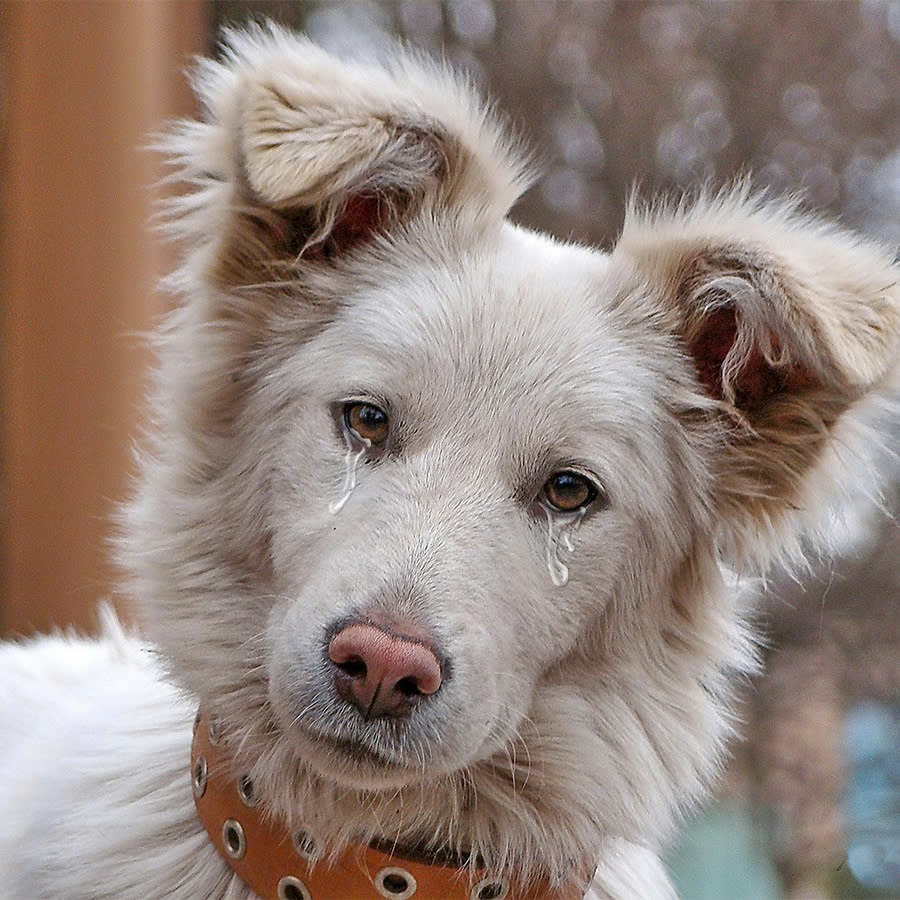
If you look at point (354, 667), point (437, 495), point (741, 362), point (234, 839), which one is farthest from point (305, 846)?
point (741, 362)

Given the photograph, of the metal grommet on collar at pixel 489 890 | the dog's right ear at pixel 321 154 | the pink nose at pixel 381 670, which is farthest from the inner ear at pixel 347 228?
the metal grommet on collar at pixel 489 890

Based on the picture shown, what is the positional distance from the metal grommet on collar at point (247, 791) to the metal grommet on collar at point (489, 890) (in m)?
0.42

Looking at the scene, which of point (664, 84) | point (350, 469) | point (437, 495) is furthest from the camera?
point (664, 84)

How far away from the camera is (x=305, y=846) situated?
2.13 m

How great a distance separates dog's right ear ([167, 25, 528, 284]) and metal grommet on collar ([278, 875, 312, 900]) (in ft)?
3.72

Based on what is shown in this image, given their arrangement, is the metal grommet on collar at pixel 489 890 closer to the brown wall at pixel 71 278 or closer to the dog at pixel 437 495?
the dog at pixel 437 495

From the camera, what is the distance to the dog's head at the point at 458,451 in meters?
2.02

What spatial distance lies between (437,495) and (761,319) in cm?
67

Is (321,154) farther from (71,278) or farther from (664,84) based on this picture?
(664,84)

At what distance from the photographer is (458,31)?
16.3 ft

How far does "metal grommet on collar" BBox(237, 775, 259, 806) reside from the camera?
2.18m

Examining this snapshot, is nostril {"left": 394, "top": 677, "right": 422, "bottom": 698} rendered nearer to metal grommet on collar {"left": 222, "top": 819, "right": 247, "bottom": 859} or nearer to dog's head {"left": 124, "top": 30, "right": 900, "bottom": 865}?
dog's head {"left": 124, "top": 30, "right": 900, "bottom": 865}

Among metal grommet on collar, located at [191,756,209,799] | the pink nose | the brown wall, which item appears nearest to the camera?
the pink nose

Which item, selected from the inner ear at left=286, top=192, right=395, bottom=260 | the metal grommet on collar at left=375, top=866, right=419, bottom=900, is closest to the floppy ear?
the inner ear at left=286, top=192, right=395, bottom=260
